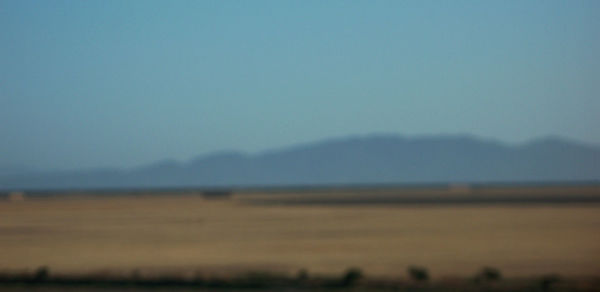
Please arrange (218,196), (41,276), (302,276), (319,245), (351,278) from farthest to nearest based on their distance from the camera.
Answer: (218,196)
(319,245)
(41,276)
(302,276)
(351,278)

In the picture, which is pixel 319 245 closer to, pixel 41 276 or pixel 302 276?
pixel 302 276

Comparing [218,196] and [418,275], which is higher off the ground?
[218,196]

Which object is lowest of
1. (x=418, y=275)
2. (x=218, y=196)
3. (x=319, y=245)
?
(x=418, y=275)

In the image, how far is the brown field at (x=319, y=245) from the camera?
73.7 feet

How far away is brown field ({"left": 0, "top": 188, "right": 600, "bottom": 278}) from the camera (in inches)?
884

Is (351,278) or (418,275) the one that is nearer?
(351,278)

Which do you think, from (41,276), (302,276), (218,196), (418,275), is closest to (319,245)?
(302,276)

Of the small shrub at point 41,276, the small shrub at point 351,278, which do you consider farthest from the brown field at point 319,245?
the small shrub at point 41,276

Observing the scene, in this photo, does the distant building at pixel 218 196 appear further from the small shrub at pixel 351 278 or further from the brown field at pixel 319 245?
the small shrub at pixel 351 278

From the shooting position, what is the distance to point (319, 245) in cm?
2870

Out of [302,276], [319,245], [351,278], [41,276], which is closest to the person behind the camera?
[351,278]

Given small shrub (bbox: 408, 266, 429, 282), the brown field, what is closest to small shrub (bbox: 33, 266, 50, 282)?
the brown field

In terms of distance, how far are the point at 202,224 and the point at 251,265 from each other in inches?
754

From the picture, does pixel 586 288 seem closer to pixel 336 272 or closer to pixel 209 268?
pixel 336 272
